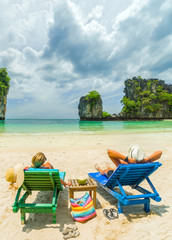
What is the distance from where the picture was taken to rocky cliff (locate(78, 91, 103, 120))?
3408 inches

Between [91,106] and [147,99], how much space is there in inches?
1377

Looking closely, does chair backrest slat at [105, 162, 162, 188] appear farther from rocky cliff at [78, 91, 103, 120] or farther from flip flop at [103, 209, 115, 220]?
rocky cliff at [78, 91, 103, 120]

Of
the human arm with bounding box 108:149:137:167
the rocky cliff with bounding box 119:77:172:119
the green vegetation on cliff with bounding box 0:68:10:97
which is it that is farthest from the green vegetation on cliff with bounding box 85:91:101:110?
the human arm with bounding box 108:149:137:167

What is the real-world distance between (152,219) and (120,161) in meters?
1.28

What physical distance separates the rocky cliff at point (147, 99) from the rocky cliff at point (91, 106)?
638 inches

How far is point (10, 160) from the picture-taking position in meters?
7.08

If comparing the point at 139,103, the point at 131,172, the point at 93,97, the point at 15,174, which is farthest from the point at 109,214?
Answer: the point at 139,103

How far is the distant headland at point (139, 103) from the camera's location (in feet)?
277

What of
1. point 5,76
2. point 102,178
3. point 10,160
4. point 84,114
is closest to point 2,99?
point 5,76

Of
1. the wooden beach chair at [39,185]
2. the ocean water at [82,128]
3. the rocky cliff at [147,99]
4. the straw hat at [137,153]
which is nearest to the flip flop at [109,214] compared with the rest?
the wooden beach chair at [39,185]

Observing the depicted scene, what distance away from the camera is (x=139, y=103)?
85.4 metres

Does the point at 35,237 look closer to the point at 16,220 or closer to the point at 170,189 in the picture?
the point at 16,220

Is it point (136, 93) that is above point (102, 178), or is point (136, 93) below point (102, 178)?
above

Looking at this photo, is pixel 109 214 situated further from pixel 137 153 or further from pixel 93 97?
pixel 93 97
